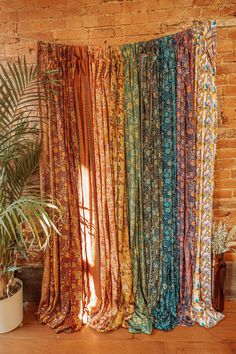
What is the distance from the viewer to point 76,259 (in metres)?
2.07

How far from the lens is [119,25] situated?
2051 mm

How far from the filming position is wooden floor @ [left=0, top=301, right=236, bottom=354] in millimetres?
1787

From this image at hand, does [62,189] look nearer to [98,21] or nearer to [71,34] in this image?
[71,34]

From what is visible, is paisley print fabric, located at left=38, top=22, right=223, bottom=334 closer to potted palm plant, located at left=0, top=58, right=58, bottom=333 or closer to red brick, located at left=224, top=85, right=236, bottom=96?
potted palm plant, located at left=0, top=58, right=58, bottom=333

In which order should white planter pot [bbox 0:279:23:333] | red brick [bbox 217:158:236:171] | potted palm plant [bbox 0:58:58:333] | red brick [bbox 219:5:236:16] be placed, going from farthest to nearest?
red brick [bbox 217:158:236:171]
red brick [bbox 219:5:236:16]
white planter pot [bbox 0:279:23:333]
potted palm plant [bbox 0:58:58:333]

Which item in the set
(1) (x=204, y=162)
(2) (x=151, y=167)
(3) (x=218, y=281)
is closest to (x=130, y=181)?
(2) (x=151, y=167)

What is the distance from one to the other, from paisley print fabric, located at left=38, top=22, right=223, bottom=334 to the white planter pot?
17 cm

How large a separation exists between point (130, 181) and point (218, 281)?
96cm

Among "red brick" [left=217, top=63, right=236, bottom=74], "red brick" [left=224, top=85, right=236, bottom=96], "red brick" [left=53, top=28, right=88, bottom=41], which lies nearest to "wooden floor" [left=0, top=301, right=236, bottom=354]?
"red brick" [left=224, top=85, right=236, bottom=96]

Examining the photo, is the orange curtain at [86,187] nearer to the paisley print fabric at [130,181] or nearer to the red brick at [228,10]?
the paisley print fabric at [130,181]

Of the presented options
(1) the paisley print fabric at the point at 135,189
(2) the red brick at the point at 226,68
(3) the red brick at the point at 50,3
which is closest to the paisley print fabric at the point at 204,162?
(2) the red brick at the point at 226,68

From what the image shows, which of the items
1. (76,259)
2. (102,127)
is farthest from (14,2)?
(76,259)

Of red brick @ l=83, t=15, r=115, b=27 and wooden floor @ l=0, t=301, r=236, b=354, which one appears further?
red brick @ l=83, t=15, r=115, b=27

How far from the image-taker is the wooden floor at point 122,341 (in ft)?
5.86
